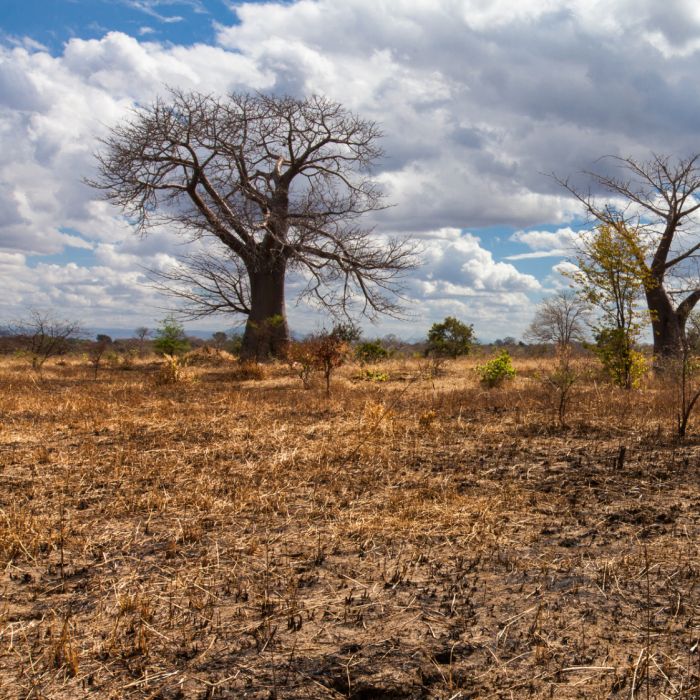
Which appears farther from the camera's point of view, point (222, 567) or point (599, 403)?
point (599, 403)

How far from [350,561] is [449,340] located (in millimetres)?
20219

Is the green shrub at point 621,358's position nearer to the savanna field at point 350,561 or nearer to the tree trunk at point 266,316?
the savanna field at point 350,561

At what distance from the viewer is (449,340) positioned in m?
23.5

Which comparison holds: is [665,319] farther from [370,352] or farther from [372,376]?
[372,376]

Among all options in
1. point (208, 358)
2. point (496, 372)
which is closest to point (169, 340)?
point (208, 358)

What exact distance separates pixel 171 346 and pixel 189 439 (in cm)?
1300

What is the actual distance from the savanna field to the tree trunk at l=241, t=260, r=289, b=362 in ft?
35.5

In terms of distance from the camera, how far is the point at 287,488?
5.23 meters

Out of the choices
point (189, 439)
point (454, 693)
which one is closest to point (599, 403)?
point (189, 439)

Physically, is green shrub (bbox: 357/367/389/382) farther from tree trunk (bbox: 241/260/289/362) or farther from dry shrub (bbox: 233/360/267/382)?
tree trunk (bbox: 241/260/289/362)

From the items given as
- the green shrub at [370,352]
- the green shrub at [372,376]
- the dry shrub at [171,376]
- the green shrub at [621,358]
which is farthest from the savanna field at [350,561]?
the green shrub at [370,352]

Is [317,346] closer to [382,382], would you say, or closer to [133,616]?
[382,382]

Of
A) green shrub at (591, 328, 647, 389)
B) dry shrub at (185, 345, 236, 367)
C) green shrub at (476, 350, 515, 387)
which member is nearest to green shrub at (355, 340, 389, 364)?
dry shrub at (185, 345, 236, 367)

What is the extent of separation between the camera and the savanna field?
2.53m
